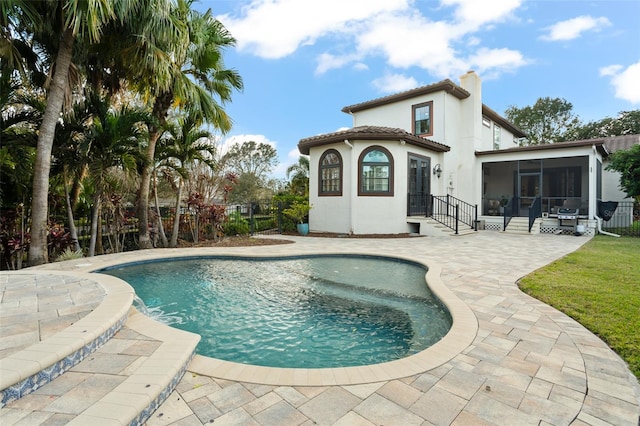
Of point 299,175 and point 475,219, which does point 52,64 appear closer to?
point 299,175

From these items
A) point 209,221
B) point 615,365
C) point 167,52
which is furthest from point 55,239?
point 615,365

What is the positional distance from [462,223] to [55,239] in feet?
49.5

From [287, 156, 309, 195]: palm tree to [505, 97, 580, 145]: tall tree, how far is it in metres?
23.7

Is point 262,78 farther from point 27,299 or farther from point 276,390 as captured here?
point 276,390

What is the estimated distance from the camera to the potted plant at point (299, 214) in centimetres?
Answer: 1355

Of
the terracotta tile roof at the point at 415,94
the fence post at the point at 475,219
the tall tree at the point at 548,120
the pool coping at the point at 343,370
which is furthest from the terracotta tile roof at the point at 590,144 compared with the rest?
the pool coping at the point at 343,370

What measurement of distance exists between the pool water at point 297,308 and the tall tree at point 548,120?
31352 mm

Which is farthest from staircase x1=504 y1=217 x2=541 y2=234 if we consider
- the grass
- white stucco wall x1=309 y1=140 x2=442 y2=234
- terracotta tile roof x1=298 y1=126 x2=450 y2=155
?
the grass

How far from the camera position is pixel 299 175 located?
2212 cm

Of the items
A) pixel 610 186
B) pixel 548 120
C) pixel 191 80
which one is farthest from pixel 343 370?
pixel 548 120

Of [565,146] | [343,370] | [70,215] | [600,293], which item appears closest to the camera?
[343,370]

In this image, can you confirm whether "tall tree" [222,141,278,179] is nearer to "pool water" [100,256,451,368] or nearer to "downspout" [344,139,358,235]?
"downspout" [344,139,358,235]

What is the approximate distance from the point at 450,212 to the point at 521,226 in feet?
10.1

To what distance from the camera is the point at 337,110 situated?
715 inches
